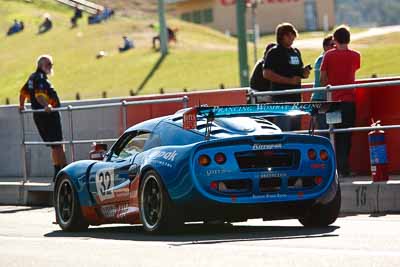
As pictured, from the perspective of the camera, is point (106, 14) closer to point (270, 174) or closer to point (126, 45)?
point (126, 45)

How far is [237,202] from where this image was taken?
11805 millimetres

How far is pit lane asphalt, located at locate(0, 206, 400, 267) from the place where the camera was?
376 inches

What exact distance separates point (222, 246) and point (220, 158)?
1248 millimetres

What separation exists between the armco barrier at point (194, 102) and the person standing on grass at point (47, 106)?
1.13m

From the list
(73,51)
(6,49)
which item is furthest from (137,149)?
(6,49)

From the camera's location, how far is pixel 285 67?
16.4 meters

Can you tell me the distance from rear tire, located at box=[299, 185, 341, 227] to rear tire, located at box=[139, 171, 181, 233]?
4.58 ft

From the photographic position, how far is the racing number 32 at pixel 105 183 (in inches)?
525

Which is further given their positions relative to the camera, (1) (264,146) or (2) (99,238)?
(2) (99,238)

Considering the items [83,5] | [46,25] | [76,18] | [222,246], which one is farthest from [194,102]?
[83,5]

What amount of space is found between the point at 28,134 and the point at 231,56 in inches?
2045

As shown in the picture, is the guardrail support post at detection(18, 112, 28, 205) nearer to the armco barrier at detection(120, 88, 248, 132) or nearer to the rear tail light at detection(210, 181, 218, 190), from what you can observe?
the armco barrier at detection(120, 88, 248, 132)

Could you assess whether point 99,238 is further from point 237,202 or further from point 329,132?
point 329,132

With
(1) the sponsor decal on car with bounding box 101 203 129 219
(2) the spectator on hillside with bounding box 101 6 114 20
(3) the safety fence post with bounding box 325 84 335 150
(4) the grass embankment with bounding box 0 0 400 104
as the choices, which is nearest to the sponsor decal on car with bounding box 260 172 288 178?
(1) the sponsor decal on car with bounding box 101 203 129 219
